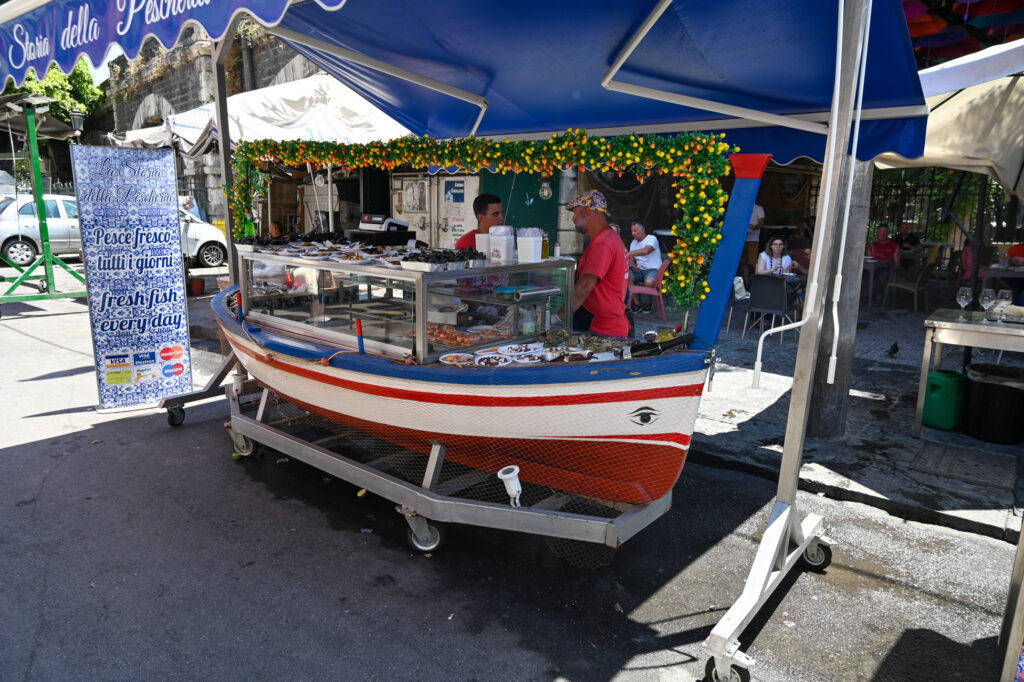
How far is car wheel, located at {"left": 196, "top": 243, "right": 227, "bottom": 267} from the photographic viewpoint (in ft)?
53.6

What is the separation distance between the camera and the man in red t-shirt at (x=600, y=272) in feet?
14.8

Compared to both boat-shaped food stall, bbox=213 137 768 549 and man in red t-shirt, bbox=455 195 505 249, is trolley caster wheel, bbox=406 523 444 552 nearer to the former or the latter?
boat-shaped food stall, bbox=213 137 768 549

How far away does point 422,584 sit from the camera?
3.52m

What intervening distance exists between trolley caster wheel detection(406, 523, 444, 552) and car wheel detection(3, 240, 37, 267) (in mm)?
16046

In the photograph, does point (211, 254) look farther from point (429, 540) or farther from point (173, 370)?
point (429, 540)

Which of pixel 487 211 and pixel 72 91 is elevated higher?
pixel 72 91

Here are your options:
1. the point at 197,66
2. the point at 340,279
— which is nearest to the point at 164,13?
the point at 340,279

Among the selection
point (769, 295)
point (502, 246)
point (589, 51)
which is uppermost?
point (589, 51)

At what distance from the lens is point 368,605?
3316 mm

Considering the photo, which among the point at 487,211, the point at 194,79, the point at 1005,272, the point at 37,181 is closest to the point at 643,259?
the point at 1005,272

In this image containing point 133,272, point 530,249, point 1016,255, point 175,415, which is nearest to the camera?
point 530,249

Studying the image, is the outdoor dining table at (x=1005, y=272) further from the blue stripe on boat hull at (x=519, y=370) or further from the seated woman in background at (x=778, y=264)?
the blue stripe on boat hull at (x=519, y=370)

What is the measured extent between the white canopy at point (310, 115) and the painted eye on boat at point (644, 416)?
246 inches

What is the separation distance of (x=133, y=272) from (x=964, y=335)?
7.14 metres
